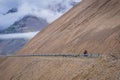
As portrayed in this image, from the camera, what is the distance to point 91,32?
7688 centimetres

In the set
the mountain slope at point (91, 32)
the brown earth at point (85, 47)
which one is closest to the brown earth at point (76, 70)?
the brown earth at point (85, 47)

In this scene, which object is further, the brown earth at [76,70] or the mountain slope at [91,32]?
the mountain slope at [91,32]

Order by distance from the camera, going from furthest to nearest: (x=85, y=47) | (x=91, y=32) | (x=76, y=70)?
(x=91, y=32)
(x=85, y=47)
(x=76, y=70)

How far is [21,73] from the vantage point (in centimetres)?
7550

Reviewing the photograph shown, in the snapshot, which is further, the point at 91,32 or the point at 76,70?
the point at 91,32

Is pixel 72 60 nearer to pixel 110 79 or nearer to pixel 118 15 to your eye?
pixel 110 79

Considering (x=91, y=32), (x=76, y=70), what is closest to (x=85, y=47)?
(x=91, y=32)

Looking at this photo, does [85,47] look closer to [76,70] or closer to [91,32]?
[91,32]

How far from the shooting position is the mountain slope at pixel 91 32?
6381 centimetres

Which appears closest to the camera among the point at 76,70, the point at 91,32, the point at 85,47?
the point at 76,70

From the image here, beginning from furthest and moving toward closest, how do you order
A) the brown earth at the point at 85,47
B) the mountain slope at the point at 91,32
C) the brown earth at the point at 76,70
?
1. the mountain slope at the point at 91,32
2. the brown earth at the point at 85,47
3. the brown earth at the point at 76,70

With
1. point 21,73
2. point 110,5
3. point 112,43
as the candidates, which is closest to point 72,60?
point 112,43

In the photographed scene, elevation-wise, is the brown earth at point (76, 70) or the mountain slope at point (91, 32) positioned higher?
the mountain slope at point (91, 32)

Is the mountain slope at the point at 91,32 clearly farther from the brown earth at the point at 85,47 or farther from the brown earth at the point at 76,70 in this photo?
the brown earth at the point at 76,70
